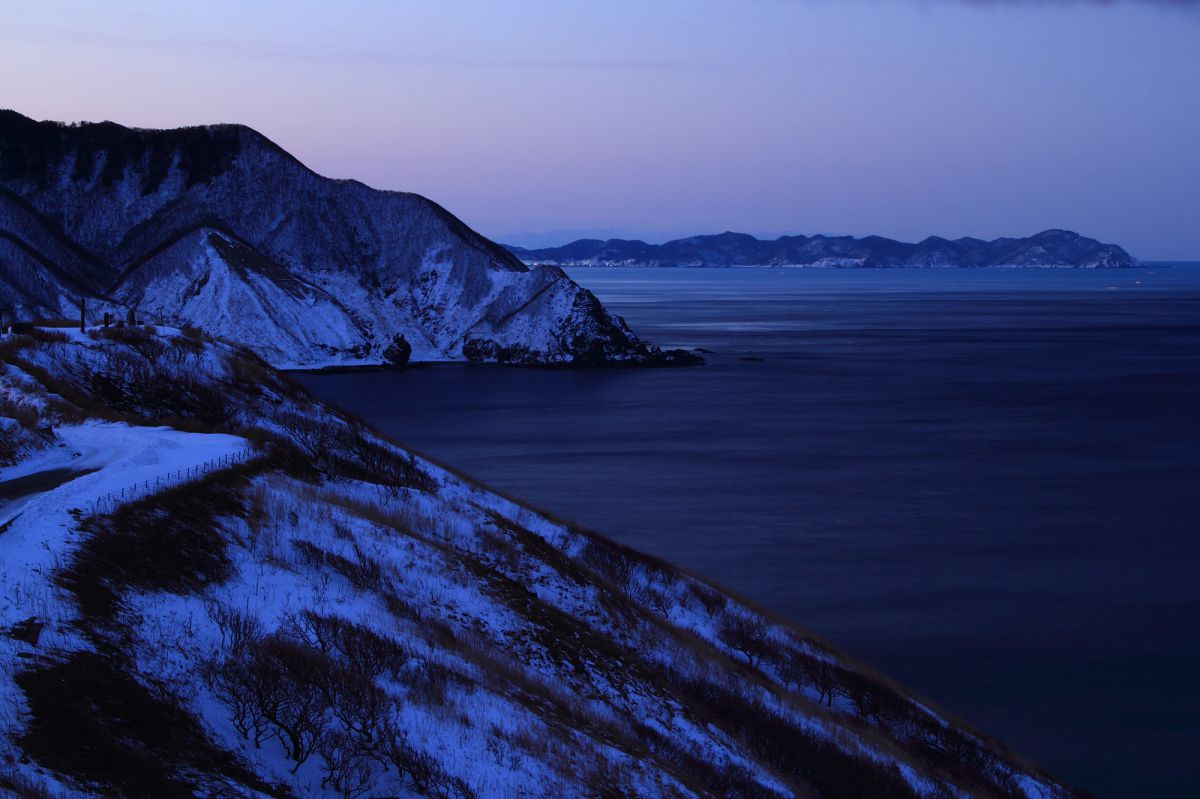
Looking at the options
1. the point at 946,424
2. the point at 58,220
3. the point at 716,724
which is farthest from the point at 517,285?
the point at 716,724

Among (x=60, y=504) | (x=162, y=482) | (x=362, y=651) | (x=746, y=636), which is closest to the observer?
(x=362, y=651)

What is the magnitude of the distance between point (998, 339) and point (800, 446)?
274 feet

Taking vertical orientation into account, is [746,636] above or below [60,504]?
below

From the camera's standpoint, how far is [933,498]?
167 feet

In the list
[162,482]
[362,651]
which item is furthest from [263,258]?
[362,651]

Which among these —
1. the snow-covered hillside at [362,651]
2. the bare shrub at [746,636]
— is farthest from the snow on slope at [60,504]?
the bare shrub at [746,636]

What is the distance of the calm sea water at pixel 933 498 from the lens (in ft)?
94.2

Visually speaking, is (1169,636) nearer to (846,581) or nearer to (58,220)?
(846,581)

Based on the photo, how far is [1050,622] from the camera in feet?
109

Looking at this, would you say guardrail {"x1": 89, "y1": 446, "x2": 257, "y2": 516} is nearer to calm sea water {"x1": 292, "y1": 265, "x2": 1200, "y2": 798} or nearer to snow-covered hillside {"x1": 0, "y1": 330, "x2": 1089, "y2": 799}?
snow-covered hillside {"x1": 0, "y1": 330, "x2": 1089, "y2": 799}

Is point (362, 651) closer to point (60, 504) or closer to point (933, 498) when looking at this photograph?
point (60, 504)

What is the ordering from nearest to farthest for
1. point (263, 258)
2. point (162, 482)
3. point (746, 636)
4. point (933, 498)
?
point (162, 482) < point (746, 636) < point (933, 498) < point (263, 258)

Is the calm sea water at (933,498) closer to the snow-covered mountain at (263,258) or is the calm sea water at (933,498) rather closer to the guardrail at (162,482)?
the snow-covered mountain at (263,258)

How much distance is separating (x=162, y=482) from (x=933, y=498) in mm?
37883
